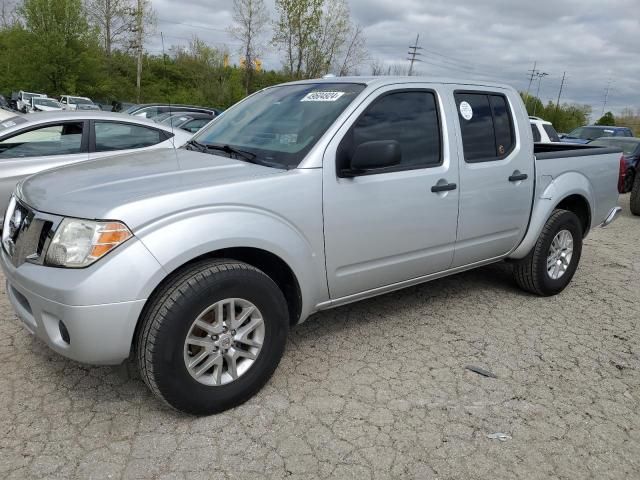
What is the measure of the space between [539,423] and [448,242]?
135 centimetres

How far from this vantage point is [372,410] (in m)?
2.88

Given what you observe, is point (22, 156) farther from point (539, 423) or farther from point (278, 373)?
point (539, 423)

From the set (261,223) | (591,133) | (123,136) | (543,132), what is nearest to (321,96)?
(261,223)

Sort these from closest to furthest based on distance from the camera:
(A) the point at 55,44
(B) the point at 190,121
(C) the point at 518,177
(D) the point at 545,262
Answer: (C) the point at 518,177 → (D) the point at 545,262 → (B) the point at 190,121 → (A) the point at 55,44

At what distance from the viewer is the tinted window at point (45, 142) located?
5.55 m

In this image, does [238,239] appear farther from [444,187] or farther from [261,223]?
[444,187]

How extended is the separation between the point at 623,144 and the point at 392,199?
38.9ft

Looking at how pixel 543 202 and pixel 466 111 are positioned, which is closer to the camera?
pixel 466 111

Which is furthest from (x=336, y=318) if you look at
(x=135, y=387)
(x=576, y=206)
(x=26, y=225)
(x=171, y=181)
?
(x=576, y=206)

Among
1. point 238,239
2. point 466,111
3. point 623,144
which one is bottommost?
point 623,144

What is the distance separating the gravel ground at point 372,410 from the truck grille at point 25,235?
0.81 meters

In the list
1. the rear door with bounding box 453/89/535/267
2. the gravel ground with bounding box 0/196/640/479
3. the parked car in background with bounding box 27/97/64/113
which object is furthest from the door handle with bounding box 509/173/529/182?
the parked car in background with bounding box 27/97/64/113

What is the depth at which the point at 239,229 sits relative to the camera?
8.67 ft

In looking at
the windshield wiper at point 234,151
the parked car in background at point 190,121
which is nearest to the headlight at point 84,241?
the windshield wiper at point 234,151
